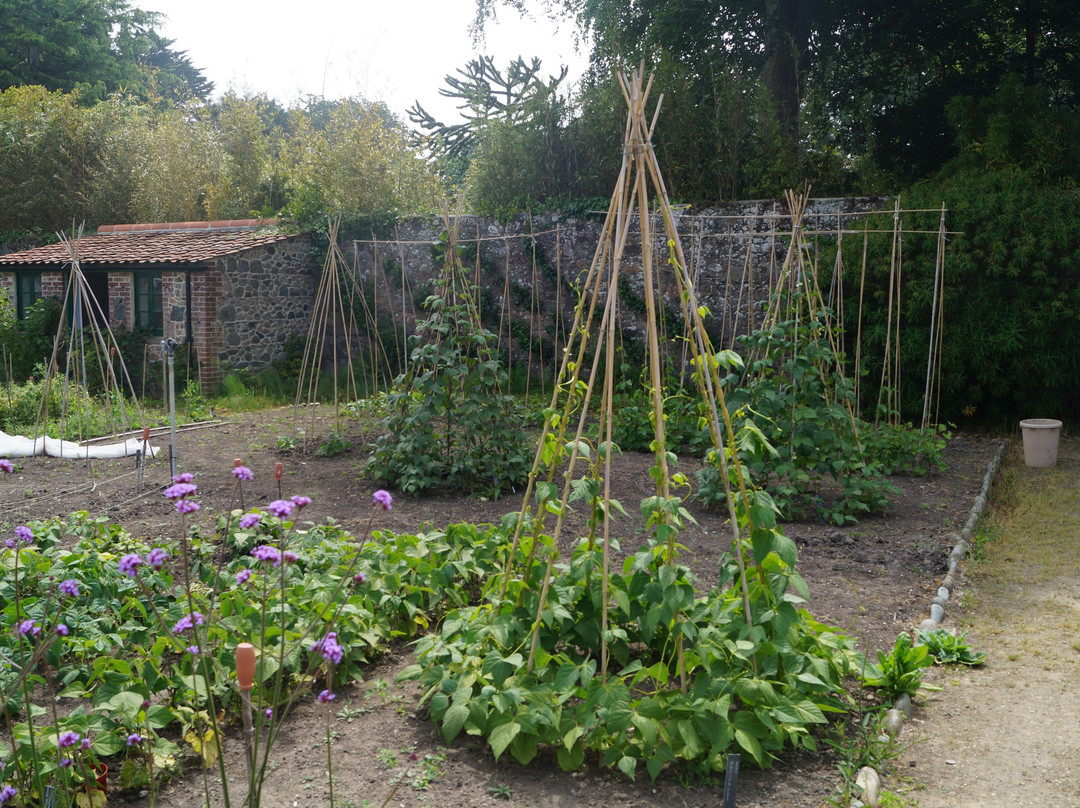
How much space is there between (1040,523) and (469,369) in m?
4.33

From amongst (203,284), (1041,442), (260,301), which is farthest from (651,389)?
(260,301)

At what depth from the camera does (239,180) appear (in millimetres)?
17391

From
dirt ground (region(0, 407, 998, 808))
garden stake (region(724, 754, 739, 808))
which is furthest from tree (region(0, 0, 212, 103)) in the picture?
garden stake (region(724, 754, 739, 808))

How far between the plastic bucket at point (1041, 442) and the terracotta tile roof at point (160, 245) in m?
10.3

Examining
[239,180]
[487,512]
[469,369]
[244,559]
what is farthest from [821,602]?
[239,180]

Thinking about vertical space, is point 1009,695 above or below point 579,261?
below

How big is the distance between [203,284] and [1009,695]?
11.2m

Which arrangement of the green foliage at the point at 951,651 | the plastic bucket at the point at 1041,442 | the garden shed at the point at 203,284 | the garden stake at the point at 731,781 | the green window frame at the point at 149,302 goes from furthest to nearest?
the green window frame at the point at 149,302, the garden shed at the point at 203,284, the plastic bucket at the point at 1041,442, the green foliage at the point at 951,651, the garden stake at the point at 731,781

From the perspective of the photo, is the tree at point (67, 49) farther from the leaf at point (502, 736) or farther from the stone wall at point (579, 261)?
the leaf at point (502, 736)

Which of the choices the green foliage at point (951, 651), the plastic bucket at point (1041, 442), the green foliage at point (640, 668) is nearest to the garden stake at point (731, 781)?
the green foliage at point (640, 668)

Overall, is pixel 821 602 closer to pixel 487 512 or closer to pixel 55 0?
pixel 487 512

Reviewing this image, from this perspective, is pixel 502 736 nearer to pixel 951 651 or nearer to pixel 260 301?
pixel 951 651

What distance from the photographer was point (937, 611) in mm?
4094

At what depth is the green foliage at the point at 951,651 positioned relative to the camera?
12.1 ft
